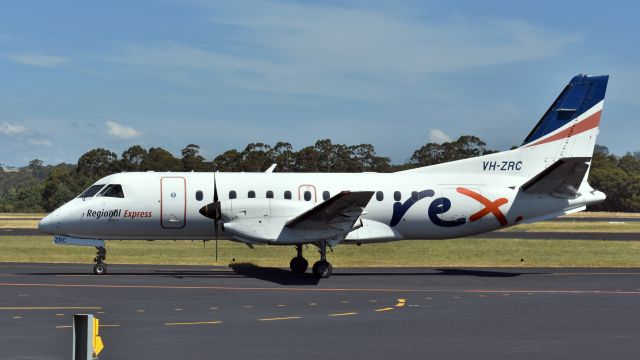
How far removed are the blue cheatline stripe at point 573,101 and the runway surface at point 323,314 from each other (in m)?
5.54

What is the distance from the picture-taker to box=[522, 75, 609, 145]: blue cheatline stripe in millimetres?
32406

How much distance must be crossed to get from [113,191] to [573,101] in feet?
55.2

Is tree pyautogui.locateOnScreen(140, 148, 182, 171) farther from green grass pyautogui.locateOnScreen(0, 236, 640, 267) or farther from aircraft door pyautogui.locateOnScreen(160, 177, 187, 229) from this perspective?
aircraft door pyautogui.locateOnScreen(160, 177, 187, 229)

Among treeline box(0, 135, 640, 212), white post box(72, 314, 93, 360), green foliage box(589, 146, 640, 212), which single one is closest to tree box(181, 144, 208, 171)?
treeline box(0, 135, 640, 212)

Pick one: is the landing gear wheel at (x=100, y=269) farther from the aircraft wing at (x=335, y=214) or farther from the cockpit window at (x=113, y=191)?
Answer: the aircraft wing at (x=335, y=214)

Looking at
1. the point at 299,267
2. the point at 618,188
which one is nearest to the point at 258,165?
the point at 618,188

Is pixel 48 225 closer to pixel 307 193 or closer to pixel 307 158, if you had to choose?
pixel 307 193

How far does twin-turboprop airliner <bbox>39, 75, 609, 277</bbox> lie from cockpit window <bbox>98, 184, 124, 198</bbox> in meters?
0.04

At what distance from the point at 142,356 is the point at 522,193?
66.5 feet

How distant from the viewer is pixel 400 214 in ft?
102

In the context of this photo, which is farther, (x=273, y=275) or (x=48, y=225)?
(x=273, y=275)

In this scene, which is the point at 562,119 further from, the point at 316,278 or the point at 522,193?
the point at 316,278

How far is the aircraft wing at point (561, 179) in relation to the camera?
29.8m

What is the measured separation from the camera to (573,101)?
32500 millimetres
